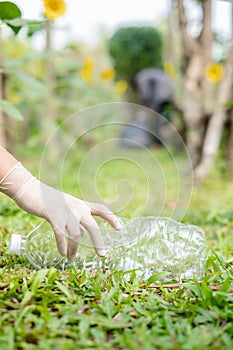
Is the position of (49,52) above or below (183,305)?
above

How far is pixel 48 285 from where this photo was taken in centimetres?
159

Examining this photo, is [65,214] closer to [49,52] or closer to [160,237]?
[160,237]

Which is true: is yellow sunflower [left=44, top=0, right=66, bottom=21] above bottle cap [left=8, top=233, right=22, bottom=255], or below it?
above

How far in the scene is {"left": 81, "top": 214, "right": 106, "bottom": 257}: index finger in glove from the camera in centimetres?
177

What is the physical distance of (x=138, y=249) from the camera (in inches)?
80.0

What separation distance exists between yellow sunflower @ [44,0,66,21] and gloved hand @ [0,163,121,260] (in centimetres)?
Result: 224

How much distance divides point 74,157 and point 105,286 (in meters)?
4.48

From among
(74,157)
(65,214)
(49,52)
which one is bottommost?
(74,157)

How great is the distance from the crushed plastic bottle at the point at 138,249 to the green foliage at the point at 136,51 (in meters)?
9.25

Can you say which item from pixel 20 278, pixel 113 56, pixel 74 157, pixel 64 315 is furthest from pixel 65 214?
pixel 113 56

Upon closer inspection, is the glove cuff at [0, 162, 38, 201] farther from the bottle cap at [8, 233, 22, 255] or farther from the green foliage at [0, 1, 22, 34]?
the green foliage at [0, 1, 22, 34]

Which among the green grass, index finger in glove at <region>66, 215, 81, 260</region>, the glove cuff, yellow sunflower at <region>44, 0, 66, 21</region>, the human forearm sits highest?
yellow sunflower at <region>44, 0, 66, 21</region>

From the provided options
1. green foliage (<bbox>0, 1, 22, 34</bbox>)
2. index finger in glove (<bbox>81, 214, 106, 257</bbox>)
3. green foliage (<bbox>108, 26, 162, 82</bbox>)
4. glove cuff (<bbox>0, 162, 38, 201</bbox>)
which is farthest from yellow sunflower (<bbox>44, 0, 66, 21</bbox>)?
green foliage (<bbox>108, 26, 162, 82</bbox>)

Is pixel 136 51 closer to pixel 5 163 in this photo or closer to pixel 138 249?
pixel 138 249
